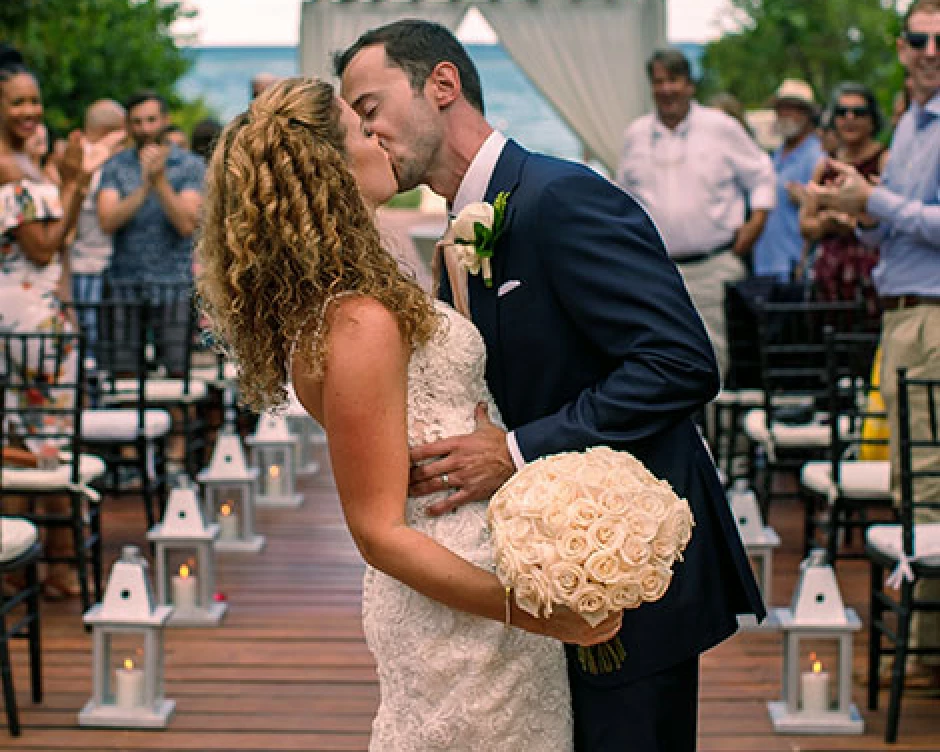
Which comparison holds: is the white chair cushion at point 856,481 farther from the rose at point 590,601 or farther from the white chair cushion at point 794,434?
the rose at point 590,601

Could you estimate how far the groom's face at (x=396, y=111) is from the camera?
8.34 ft

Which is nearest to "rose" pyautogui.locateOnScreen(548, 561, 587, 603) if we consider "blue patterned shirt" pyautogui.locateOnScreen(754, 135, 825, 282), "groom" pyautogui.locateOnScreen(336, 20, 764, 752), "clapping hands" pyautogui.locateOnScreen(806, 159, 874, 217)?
"groom" pyautogui.locateOnScreen(336, 20, 764, 752)

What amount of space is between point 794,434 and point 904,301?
1.61m

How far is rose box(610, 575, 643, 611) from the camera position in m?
2.07

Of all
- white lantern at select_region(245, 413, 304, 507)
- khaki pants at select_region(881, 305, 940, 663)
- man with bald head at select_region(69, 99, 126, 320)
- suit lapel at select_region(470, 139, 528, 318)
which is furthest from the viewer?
man with bald head at select_region(69, 99, 126, 320)

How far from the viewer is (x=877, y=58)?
3016 cm

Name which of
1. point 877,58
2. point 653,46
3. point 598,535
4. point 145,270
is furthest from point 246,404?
point 877,58

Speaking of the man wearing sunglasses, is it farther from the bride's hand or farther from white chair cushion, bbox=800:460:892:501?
the bride's hand

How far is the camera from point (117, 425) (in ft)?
21.3

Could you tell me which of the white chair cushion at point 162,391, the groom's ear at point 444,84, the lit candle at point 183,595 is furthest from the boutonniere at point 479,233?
the white chair cushion at point 162,391

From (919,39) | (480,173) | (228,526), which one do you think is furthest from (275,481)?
(480,173)

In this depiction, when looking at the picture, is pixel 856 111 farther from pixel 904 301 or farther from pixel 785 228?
pixel 904 301

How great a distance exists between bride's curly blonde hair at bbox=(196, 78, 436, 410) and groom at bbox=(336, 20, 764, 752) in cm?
23

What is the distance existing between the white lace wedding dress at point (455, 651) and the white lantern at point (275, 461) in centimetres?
522
